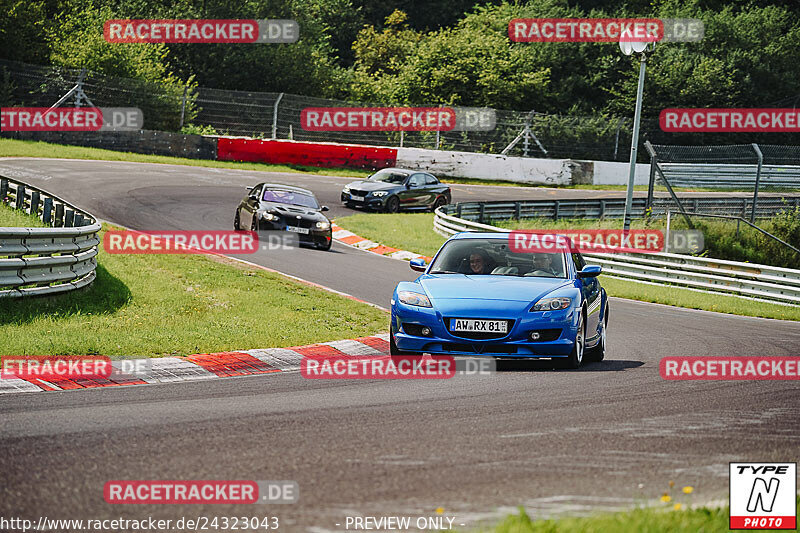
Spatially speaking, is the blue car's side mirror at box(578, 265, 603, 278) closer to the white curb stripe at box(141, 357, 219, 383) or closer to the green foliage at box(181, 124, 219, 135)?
the white curb stripe at box(141, 357, 219, 383)

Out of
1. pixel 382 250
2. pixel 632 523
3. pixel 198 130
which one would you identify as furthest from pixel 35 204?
pixel 198 130

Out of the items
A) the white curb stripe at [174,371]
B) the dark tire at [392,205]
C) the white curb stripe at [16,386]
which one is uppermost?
the dark tire at [392,205]

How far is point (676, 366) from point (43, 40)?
37.1 m

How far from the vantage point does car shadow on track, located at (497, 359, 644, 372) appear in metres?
9.77

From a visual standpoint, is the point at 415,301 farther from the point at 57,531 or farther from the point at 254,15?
the point at 254,15

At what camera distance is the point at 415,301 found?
381 inches

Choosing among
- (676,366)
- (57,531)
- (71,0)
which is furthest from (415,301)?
(71,0)

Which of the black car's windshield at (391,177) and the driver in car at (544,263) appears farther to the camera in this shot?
the black car's windshield at (391,177)

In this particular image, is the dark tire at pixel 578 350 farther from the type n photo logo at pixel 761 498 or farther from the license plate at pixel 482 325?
the type n photo logo at pixel 761 498

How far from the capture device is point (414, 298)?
31.9 feet

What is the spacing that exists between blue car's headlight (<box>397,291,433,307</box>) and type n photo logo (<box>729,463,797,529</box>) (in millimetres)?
4805

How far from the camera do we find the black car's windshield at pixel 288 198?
2186cm

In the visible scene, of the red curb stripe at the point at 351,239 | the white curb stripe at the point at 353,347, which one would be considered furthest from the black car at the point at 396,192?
the white curb stripe at the point at 353,347

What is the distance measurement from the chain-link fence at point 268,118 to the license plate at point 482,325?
29974 mm
